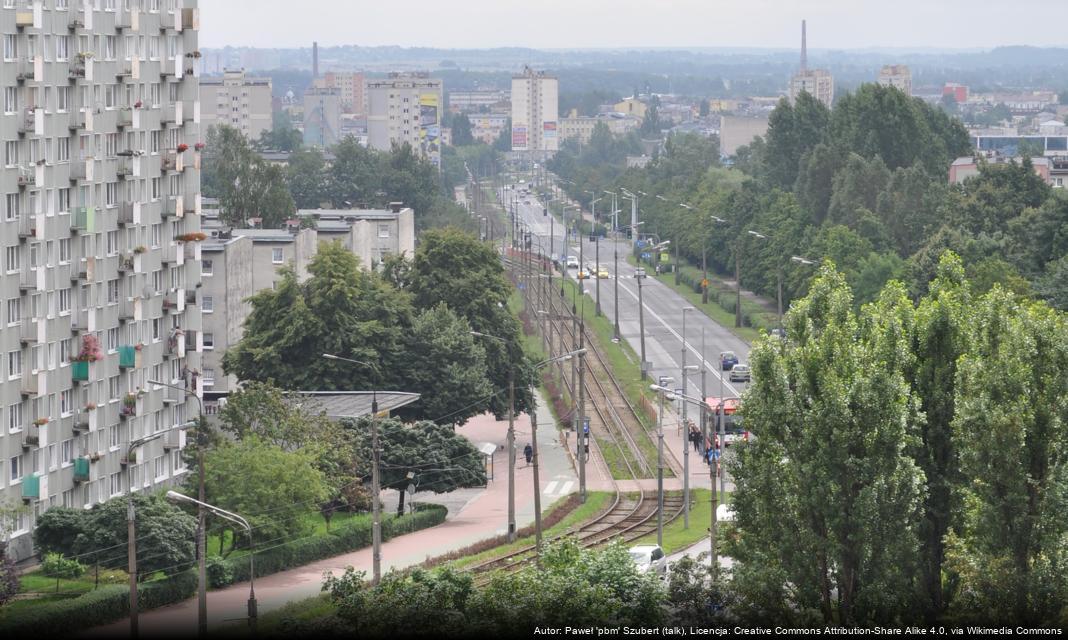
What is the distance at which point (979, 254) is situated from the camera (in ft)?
335

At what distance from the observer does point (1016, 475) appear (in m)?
42.4

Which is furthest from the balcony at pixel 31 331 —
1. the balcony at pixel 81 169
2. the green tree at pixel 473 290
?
the green tree at pixel 473 290

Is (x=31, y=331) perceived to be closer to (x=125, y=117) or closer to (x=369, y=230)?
(x=125, y=117)

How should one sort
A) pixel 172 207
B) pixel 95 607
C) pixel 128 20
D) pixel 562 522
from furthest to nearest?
pixel 172 207 → pixel 128 20 → pixel 562 522 → pixel 95 607

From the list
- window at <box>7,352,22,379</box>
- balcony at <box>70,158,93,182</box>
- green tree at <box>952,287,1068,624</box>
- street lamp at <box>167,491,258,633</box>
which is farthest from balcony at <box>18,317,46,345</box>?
green tree at <box>952,287,1068,624</box>

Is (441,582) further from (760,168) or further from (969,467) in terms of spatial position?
(760,168)

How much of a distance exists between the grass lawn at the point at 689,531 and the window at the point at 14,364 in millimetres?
19947

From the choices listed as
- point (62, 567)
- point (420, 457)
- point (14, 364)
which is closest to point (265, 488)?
point (62, 567)

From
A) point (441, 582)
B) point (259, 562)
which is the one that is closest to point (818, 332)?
point (441, 582)

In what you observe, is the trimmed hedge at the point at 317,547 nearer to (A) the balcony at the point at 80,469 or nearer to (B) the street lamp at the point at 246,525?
(B) the street lamp at the point at 246,525

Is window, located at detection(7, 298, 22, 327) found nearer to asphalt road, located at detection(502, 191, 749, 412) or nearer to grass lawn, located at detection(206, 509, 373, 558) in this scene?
grass lawn, located at detection(206, 509, 373, 558)

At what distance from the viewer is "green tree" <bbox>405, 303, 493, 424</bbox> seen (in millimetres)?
83062

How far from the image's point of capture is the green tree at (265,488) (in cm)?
6200

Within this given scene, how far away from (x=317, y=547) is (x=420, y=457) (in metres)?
9.09
